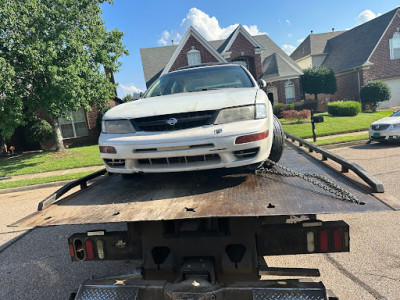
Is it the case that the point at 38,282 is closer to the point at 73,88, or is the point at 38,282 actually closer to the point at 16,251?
the point at 16,251

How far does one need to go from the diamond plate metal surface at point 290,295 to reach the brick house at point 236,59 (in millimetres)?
24201

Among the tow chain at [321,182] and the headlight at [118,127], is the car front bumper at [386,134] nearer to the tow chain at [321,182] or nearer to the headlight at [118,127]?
the tow chain at [321,182]

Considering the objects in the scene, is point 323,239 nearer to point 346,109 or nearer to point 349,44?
point 346,109

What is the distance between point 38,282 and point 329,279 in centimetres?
324

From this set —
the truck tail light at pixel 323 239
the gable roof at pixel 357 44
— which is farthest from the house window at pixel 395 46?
the truck tail light at pixel 323 239

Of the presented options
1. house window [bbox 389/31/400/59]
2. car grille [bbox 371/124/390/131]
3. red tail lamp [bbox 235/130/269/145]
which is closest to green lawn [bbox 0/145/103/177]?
car grille [bbox 371/124/390/131]

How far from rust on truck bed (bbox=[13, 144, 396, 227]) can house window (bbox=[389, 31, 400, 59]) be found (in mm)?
32133

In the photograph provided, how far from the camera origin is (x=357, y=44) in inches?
1196

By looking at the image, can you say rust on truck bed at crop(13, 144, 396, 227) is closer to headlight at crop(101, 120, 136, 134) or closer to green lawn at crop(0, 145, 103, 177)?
headlight at crop(101, 120, 136, 134)

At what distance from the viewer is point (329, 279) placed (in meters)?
2.99

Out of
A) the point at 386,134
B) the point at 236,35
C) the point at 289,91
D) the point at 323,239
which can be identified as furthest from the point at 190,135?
the point at 289,91

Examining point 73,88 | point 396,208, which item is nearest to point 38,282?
point 396,208

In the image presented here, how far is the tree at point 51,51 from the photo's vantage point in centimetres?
1251

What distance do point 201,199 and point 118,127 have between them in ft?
3.55
